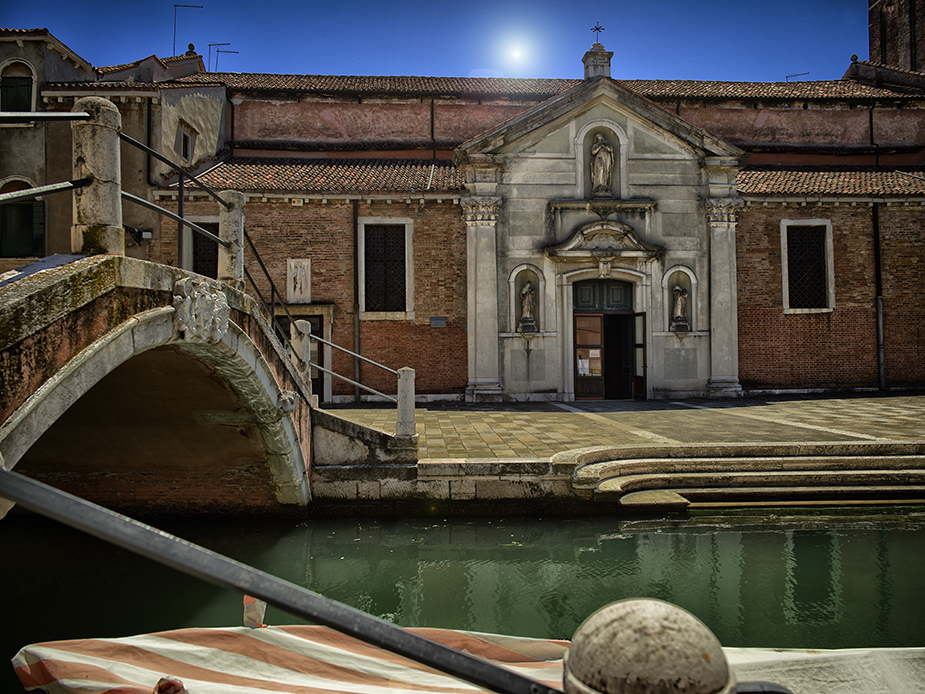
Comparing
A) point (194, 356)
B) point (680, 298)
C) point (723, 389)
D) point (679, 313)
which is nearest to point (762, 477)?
point (194, 356)

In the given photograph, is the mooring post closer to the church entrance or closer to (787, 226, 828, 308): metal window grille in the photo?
the church entrance

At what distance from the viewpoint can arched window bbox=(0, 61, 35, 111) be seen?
46.1ft

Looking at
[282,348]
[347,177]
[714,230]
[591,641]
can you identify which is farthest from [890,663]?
[347,177]

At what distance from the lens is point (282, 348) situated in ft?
21.1

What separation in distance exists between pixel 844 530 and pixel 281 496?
22.1ft

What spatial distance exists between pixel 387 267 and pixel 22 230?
9.13 meters

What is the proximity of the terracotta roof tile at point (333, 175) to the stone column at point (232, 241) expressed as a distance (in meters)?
8.77

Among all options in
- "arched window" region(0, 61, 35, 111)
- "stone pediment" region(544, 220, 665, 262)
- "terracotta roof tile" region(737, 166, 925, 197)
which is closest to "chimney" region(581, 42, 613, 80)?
"stone pediment" region(544, 220, 665, 262)

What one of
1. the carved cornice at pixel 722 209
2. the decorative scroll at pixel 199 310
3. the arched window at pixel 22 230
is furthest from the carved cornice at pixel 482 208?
the arched window at pixel 22 230

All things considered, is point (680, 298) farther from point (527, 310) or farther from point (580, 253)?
point (527, 310)

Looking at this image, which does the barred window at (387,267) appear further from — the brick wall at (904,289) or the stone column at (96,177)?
the brick wall at (904,289)

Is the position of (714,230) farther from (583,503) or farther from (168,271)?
(168,271)

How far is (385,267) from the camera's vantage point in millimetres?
14375

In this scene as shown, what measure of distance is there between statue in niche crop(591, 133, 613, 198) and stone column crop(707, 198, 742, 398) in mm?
2713
